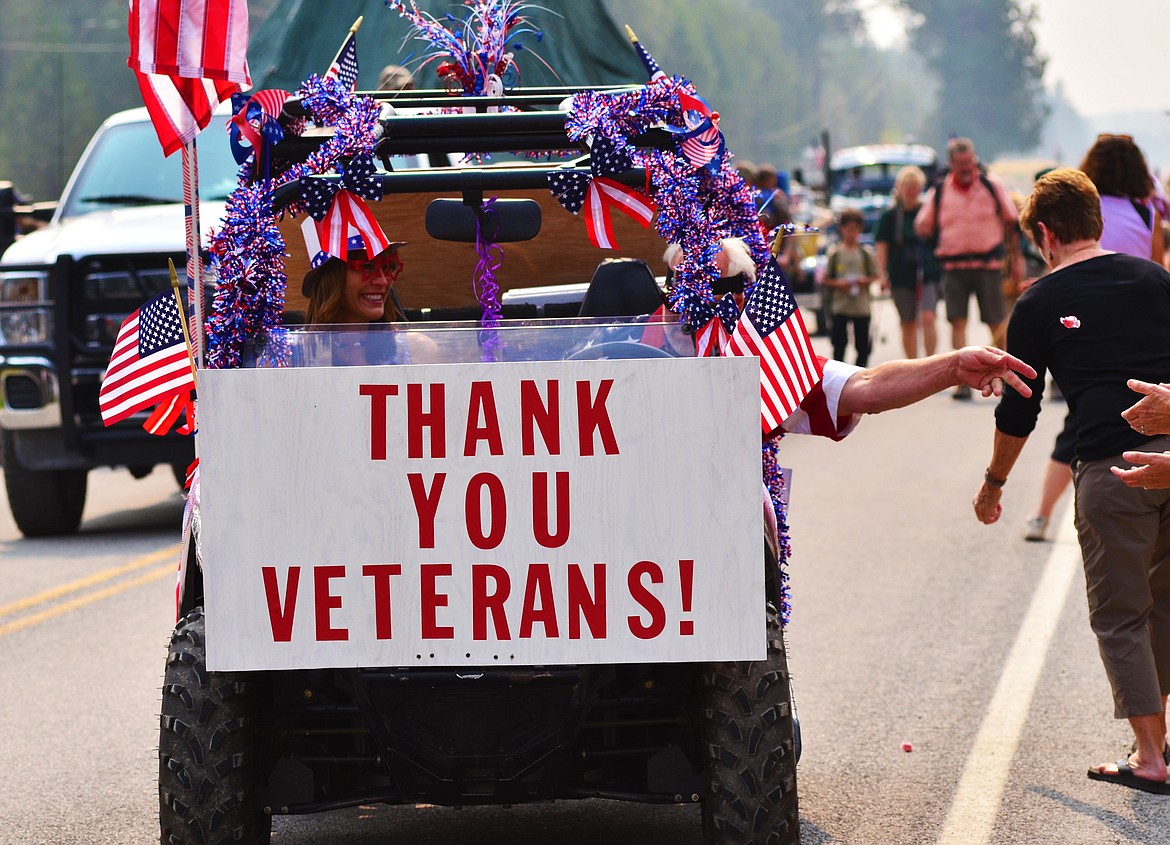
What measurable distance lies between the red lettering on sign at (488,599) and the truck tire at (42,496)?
305 inches

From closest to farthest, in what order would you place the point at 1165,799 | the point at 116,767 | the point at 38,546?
the point at 1165,799 < the point at 116,767 < the point at 38,546

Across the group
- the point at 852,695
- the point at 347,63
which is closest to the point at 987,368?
the point at 852,695

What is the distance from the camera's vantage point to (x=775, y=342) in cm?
514

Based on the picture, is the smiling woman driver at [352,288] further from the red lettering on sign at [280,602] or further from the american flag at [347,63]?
the red lettering on sign at [280,602]

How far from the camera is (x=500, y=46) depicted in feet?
22.8

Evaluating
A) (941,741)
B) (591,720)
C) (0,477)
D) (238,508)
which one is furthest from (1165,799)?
(0,477)

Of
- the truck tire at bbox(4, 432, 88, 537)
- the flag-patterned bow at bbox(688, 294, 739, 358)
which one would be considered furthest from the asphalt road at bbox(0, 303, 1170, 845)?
the flag-patterned bow at bbox(688, 294, 739, 358)

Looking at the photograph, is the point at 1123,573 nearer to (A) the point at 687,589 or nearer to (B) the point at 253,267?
(A) the point at 687,589

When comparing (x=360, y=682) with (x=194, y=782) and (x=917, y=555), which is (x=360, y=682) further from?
(x=917, y=555)

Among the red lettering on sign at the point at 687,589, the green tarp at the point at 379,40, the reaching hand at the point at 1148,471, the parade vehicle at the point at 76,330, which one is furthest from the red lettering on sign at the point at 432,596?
the green tarp at the point at 379,40

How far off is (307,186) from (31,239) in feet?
23.2

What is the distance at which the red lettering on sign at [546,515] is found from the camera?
4.35 meters

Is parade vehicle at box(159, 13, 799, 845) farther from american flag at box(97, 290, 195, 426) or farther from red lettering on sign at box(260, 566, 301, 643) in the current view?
american flag at box(97, 290, 195, 426)

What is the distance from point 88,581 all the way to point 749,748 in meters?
6.27
